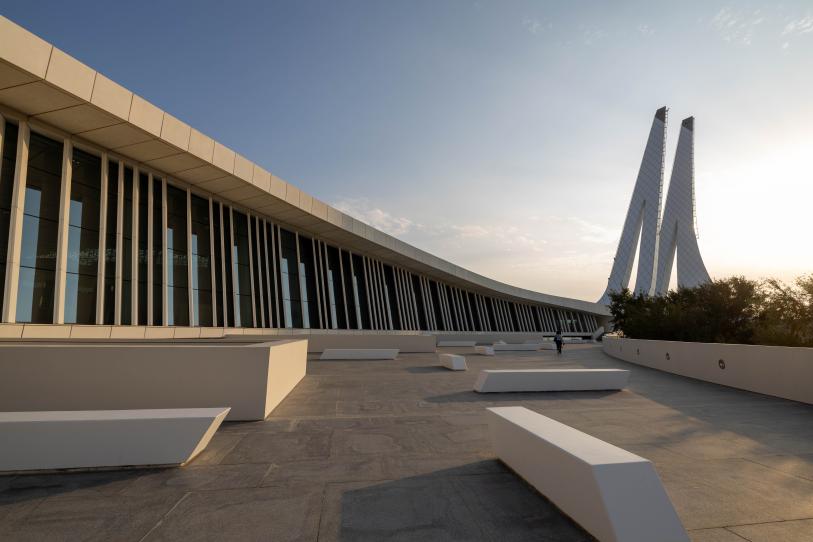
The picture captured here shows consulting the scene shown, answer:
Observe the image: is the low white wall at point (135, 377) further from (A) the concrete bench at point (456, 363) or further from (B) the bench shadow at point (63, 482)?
(A) the concrete bench at point (456, 363)

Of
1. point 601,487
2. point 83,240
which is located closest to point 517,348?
point 83,240

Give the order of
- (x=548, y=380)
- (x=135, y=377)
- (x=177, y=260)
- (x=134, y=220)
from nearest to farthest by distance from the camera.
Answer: (x=135, y=377), (x=548, y=380), (x=134, y=220), (x=177, y=260)

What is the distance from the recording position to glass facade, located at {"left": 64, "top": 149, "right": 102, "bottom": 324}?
45.0 feet

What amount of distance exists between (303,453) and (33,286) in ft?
39.9

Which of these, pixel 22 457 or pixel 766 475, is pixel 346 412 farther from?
pixel 766 475

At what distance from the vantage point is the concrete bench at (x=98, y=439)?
15.3ft

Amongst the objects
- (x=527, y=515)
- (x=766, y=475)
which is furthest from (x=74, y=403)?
(x=766, y=475)

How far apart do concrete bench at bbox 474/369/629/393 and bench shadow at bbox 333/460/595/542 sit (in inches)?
224

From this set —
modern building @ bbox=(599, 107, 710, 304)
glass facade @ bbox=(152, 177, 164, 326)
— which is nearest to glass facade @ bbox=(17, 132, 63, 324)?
glass facade @ bbox=(152, 177, 164, 326)

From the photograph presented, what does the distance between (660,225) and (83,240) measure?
61024 millimetres

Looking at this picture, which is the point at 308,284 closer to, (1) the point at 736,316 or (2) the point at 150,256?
(2) the point at 150,256

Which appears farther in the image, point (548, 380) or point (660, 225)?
point (660, 225)

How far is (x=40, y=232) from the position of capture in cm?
1305

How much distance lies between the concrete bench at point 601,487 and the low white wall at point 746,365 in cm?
850
